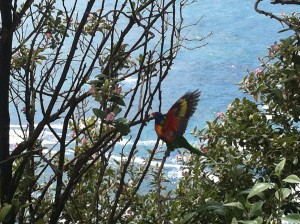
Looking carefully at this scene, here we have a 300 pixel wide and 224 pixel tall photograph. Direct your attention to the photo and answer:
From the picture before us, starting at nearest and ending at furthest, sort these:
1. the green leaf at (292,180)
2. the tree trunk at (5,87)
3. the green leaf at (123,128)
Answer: the green leaf at (292,180) → the green leaf at (123,128) → the tree trunk at (5,87)

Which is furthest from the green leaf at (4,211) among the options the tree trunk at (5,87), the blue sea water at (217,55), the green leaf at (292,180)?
the blue sea water at (217,55)

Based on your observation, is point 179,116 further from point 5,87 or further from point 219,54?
point 219,54

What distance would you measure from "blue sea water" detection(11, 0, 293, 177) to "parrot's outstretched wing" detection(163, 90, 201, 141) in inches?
87.9

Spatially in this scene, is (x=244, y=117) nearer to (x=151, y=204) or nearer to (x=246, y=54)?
(x=151, y=204)

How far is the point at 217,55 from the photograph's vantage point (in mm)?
4941

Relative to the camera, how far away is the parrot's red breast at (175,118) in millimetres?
1077

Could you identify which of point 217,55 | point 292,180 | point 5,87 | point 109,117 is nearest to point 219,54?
point 217,55

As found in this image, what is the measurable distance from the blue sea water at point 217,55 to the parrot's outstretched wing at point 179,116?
7.32 ft

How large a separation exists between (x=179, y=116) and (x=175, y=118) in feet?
0.03

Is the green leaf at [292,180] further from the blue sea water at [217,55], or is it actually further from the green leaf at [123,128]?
the blue sea water at [217,55]

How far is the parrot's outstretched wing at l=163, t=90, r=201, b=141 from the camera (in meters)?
1.08

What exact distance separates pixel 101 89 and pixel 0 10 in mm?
362

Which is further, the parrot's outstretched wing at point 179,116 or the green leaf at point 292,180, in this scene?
the parrot's outstretched wing at point 179,116

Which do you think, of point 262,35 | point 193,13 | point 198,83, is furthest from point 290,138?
point 193,13
